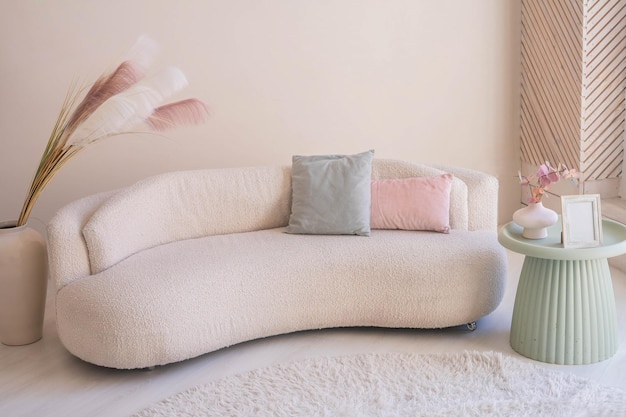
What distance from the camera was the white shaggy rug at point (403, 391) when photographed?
256 cm

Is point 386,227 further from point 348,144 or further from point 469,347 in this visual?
point 348,144

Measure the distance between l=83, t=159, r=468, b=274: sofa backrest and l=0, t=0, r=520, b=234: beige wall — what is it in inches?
29.9

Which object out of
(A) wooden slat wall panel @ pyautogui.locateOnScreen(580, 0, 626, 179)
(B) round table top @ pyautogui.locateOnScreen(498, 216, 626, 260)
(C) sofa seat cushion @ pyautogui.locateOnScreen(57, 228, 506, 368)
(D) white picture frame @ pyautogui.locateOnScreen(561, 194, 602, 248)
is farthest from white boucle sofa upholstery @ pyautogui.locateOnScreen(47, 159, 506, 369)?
(A) wooden slat wall panel @ pyautogui.locateOnScreen(580, 0, 626, 179)

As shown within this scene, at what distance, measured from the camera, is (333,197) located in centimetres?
353

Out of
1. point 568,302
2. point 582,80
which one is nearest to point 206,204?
point 568,302

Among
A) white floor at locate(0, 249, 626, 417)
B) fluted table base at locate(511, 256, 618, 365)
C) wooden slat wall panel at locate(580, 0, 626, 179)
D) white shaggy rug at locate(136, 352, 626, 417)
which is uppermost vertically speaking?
wooden slat wall panel at locate(580, 0, 626, 179)

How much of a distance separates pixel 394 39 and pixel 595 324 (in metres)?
2.38

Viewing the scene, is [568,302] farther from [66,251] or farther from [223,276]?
[66,251]

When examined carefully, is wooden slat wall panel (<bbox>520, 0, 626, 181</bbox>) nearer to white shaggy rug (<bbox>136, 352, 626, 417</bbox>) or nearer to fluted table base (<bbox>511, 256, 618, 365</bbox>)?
fluted table base (<bbox>511, 256, 618, 365</bbox>)

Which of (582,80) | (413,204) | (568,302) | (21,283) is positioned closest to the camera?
(568,302)

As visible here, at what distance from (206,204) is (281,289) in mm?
696

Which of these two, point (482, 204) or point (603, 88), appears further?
point (603, 88)

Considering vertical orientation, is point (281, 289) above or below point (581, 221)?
below

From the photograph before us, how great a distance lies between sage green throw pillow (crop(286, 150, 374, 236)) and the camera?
3.50m
